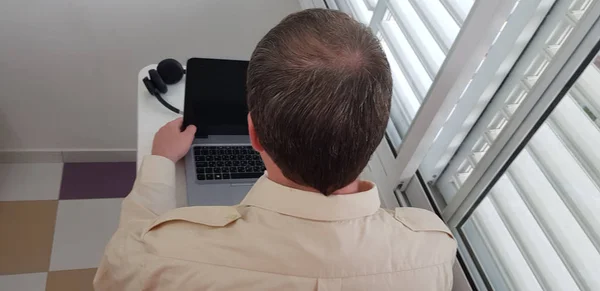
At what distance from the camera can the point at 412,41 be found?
973 millimetres

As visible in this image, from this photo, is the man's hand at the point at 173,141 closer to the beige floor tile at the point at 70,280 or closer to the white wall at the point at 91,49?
the white wall at the point at 91,49

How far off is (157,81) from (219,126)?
0.23 m

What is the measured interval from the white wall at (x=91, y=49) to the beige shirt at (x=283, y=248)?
1.07 metres

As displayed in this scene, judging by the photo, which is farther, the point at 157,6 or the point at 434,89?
the point at 157,6

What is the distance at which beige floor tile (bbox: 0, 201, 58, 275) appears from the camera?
1.58m

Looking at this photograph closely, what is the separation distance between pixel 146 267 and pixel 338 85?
1.23ft

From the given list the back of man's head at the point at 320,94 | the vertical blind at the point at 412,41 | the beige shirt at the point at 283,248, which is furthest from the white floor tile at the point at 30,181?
the back of man's head at the point at 320,94

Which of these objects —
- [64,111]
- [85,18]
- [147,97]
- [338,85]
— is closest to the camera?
[338,85]

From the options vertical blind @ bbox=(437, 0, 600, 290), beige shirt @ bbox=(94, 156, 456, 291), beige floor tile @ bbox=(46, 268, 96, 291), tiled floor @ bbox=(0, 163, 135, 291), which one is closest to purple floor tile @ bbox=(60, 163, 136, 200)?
tiled floor @ bbox=(0, 163, 135, 291)

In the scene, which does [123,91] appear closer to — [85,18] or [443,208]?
[85,18]

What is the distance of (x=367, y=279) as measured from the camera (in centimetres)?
65

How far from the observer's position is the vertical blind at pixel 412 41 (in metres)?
0.88

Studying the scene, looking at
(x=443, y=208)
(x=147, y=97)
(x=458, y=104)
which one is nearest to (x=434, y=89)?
(x=458, y=104)

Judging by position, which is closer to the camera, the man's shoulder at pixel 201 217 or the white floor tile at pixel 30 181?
the man's shoulder at pixel 201 217
